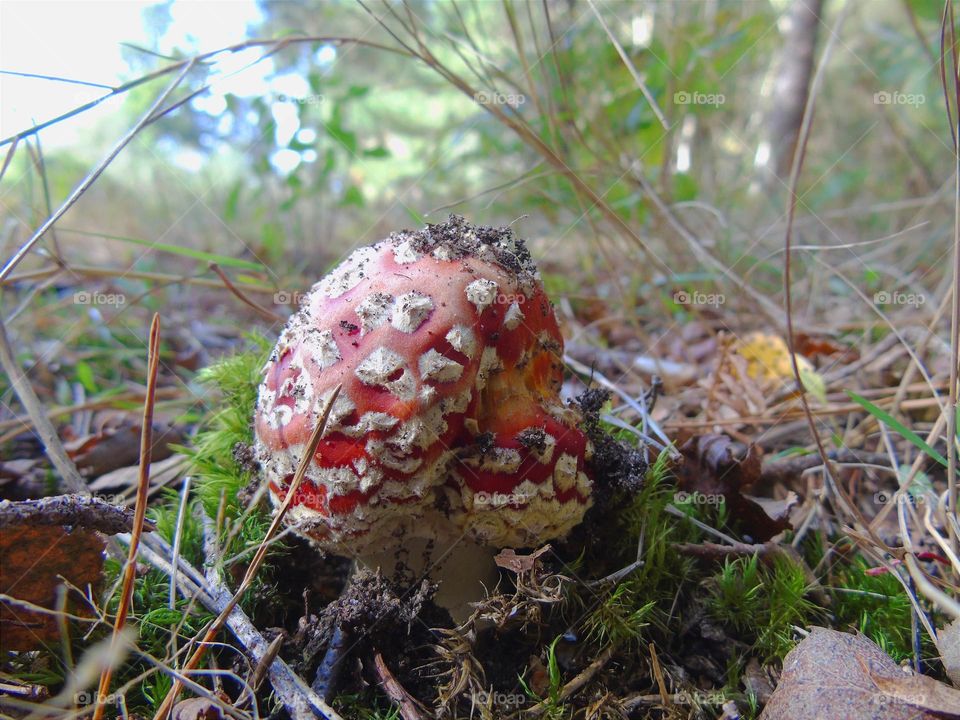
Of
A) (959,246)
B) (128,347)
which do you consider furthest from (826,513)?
(128,347)

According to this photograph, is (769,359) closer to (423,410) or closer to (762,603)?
(762,603)

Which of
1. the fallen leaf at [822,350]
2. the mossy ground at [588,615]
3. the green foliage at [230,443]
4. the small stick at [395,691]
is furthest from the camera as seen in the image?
the fallen leaf at [822,350]

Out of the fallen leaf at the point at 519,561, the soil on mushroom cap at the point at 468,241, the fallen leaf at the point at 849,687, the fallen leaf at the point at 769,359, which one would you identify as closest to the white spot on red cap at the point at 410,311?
the soil on mushroom cap at the point at 468,241

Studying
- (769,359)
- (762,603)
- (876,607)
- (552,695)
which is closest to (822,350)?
(769,359)

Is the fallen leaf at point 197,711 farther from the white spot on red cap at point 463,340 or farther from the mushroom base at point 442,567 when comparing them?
the white spot on red cap at point 463,340

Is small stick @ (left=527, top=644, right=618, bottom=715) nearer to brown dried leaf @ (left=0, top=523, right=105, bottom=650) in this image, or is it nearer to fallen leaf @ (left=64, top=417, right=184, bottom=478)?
brown dried leaf @ (left=0, top=523, right=105, bottom=650)

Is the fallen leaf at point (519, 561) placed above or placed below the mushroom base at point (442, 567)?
above
